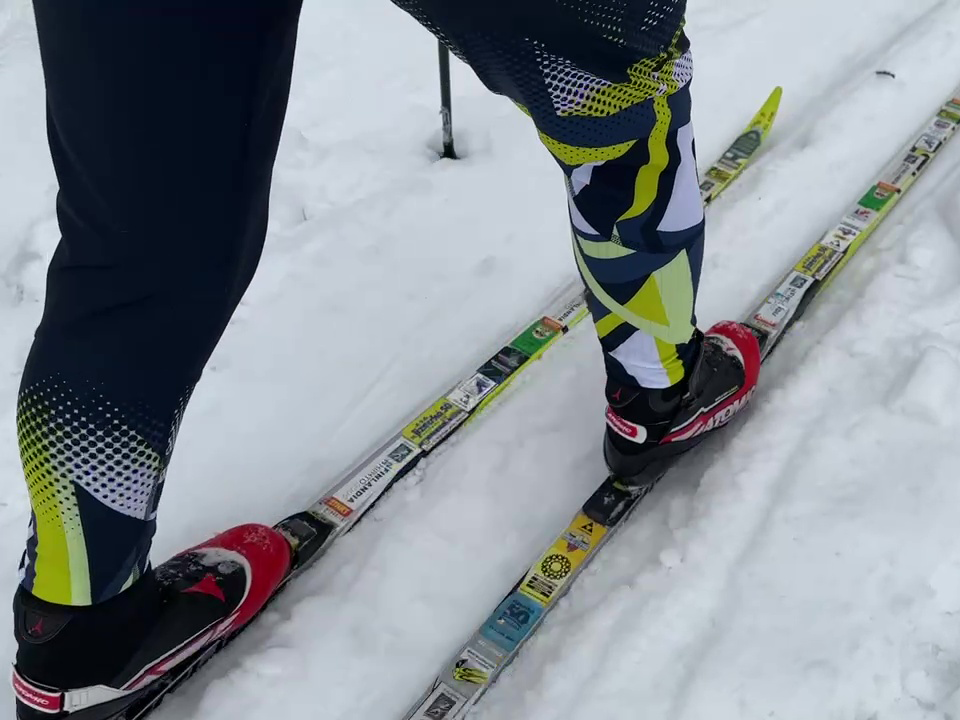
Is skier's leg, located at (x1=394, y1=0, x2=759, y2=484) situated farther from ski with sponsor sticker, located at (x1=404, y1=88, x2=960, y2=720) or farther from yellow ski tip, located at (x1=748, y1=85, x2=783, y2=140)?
yellow ski tip, located at (x1=748, y1=85, x2=783, y2=140)

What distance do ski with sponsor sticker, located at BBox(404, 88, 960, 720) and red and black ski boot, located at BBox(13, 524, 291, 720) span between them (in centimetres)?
32

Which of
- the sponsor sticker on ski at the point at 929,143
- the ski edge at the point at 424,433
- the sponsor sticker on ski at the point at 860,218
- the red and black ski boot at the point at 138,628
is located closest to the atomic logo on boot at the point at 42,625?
the red and black ski boot at the point at 138,628

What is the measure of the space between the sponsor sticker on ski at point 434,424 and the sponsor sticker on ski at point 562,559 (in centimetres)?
32

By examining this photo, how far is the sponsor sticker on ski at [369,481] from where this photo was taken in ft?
5.06

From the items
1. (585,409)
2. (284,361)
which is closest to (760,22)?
(585,409)

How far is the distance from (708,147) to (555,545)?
1388 millimetres

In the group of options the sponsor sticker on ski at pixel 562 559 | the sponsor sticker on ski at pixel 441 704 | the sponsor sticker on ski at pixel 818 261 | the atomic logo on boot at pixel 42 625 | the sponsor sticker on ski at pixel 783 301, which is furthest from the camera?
the sponsor sticker on ski at pixel 818 261

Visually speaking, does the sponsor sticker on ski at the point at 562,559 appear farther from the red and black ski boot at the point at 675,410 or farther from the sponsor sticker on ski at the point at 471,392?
the sponsor sticker on ski at the point at 471,392

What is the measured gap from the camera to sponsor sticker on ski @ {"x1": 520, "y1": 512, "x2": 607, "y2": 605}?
1409mm

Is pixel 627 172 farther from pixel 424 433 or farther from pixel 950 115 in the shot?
pixel 950 115

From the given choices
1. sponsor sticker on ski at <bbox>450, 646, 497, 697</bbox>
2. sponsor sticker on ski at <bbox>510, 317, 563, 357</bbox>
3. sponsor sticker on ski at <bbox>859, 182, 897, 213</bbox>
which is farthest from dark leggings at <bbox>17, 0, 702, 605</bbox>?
sponsor sticker on ski at <bbox>859, 182, 897, 213</bbox>

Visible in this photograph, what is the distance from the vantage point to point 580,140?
102cm

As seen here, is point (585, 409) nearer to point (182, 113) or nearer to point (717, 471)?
point (717, 471)

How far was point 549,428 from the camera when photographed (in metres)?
1.70
